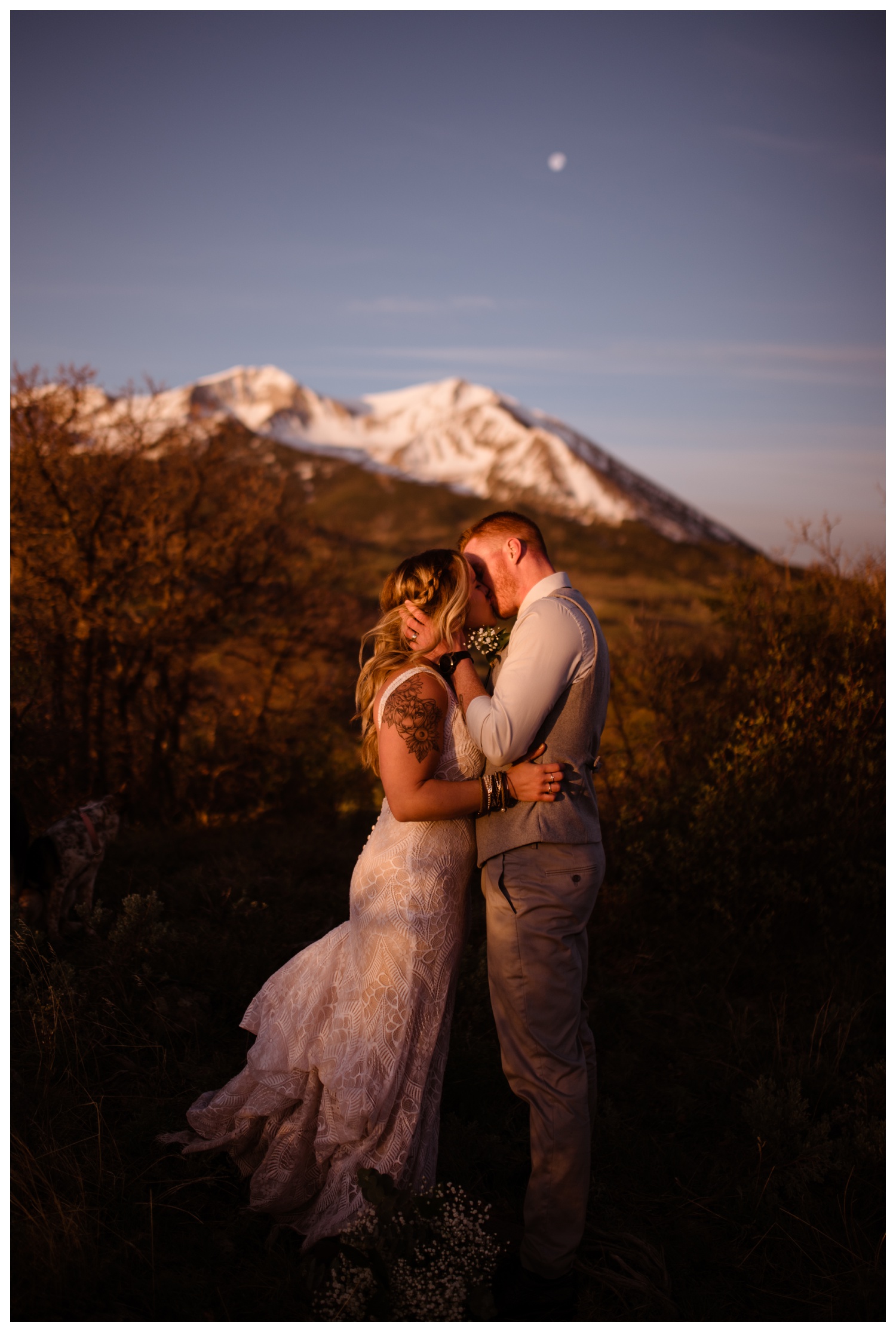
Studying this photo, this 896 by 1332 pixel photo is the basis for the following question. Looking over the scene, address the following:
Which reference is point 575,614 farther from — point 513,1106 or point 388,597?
point 513,1106

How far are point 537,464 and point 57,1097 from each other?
26.5 metres

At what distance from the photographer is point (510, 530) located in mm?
2979

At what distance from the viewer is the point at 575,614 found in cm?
266

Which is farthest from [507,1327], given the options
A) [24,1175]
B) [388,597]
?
[388,597]

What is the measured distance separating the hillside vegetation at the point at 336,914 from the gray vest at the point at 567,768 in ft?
4.70

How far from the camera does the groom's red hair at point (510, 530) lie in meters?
2.97

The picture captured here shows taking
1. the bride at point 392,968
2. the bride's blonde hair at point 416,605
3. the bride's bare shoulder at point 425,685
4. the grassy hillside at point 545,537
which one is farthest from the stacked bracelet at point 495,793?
the grassy hillside at point 545,537

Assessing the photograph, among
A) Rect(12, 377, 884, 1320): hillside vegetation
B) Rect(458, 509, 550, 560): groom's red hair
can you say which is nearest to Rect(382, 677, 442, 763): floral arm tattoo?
Rect(458, 509, 550, 560): groom's red hair

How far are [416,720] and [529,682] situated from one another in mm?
403

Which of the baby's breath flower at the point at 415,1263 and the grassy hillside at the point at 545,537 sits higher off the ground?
the grassy hillside at the point at 545,537

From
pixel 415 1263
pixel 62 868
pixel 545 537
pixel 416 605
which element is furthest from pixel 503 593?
pixel 545 537

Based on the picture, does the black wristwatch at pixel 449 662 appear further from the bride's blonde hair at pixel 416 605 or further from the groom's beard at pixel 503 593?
the groom's beard at pixel 503 593

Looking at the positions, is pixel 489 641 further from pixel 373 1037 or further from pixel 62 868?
pixel 62 868

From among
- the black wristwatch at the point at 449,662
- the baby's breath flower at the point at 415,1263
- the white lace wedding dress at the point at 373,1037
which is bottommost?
the baby's breath flower at the point at 415,1263
